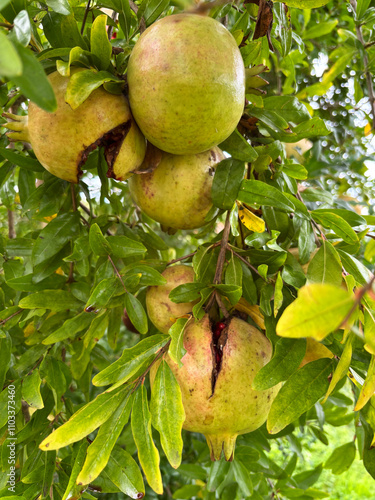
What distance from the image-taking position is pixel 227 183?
966 mm

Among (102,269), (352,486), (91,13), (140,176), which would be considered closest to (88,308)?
(102,269)

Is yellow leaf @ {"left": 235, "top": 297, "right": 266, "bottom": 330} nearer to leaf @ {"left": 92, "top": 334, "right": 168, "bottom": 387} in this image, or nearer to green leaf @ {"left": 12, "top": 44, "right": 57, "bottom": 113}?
leaf @ {"left": 92, "top": 334, "right": 168, "bottom": 387}

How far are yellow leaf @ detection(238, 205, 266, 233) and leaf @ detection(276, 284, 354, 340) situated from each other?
0.56 metres

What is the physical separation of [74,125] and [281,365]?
0.61 meters

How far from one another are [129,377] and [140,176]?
0.48m

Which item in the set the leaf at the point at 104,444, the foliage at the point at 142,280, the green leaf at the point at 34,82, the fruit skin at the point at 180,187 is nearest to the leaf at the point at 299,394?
the foliage at the point at 142,280

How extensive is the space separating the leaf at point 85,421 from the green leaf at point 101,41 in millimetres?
651

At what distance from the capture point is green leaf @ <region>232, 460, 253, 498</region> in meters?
1.41

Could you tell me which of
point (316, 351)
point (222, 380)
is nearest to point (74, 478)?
point (222, 380)

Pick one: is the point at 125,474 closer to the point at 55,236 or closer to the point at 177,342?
the point at 177,342

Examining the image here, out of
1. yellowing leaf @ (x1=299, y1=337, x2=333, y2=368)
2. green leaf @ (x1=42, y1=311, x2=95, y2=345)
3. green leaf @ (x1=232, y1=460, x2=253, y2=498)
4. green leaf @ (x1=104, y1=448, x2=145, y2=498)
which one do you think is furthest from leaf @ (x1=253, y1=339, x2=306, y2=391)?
green leaf @ (x1=232, y1=460, x2=253, y2=498)

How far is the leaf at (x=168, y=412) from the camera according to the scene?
0.80m

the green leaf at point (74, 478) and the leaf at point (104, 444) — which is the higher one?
the leaf at point (104, 444)

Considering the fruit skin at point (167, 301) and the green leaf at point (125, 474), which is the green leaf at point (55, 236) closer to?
the fruit skin at point (167, 301)
